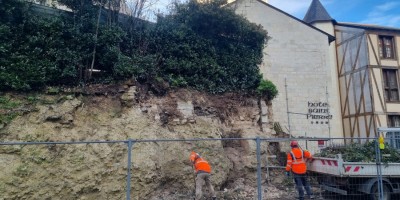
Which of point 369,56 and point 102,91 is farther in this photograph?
point 369,56

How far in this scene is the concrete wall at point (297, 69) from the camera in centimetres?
1672

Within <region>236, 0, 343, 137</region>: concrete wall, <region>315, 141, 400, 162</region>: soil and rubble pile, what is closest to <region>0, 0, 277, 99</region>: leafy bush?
<region>236, 0, 343, 137</region>: concrete wall

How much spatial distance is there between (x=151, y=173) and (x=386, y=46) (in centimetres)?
2025

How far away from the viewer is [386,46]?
21094mm

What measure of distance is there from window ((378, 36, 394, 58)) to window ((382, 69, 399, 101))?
1.15 meters

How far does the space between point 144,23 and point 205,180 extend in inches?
270

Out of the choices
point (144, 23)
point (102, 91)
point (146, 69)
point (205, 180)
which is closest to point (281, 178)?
point (205, 180)

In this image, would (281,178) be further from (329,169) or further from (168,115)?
(168,115)

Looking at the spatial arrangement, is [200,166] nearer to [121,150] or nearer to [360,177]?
[121,150]

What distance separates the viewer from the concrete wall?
54.9ft

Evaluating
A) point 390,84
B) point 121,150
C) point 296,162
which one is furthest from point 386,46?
point 121,150

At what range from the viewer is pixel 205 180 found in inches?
333

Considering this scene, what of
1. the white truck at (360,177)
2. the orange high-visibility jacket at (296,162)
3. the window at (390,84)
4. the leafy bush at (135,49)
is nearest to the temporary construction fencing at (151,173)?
the white truck at (360,177)

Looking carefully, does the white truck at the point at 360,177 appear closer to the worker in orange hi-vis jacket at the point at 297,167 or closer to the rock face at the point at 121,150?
the worker in orange hi-vis jacket at the point at 297,167
